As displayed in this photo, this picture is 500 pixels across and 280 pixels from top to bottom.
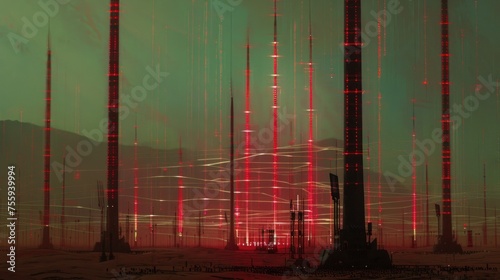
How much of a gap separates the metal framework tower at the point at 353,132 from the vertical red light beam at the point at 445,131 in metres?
27.4

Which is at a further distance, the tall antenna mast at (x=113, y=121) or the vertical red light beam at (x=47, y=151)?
the vertical red light beam at (x=47, y=151)

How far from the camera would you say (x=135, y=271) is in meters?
66.9

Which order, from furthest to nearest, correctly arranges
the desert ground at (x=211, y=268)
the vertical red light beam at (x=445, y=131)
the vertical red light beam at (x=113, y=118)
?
the vertical red light beam at (x=445, y=131)
the vertical red light beam at (x=113, y=118)
the desert ground at (x=211, y=268)

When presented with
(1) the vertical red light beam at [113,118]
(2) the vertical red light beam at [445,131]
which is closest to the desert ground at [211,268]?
(1) the vertical red light beam at [113,118]

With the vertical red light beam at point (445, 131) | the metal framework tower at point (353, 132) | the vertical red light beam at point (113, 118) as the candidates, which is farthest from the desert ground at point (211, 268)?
the vertical red light beam at point (445, 131)

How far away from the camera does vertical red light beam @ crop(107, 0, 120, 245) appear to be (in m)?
91.2

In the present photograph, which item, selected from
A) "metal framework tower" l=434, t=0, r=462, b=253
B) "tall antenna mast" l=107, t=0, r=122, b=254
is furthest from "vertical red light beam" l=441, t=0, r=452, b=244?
"tall antenna mast" l=107, t=0, r=122, b=254

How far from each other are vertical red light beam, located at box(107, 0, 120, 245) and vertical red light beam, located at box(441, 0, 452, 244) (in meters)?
32.2

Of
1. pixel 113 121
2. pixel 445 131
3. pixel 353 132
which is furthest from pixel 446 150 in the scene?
pixel 113 121

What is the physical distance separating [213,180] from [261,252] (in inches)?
618

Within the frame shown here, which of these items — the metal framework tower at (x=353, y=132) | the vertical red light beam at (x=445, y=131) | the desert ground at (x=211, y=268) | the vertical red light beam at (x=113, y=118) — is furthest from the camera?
the vertical red light beam at (x=445, y=131)

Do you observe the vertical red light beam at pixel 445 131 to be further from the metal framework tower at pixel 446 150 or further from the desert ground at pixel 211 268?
the desert ground at pixel 211 268

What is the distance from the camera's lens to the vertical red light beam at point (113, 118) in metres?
91.2

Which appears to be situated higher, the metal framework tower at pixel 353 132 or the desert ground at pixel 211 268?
the metal framework tower at pixel 353 132
